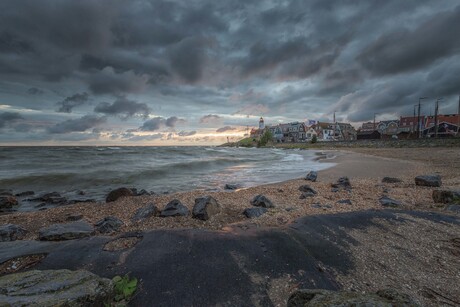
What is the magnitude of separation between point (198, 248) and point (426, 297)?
10.8ft

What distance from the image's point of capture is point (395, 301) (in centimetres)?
201

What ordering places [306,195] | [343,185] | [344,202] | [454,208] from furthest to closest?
[343,185] < [306,195] < [344,202] < [454,208]

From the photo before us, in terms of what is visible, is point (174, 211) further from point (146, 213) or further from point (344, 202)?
point (344, 202)

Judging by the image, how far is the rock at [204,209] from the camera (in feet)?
18.4

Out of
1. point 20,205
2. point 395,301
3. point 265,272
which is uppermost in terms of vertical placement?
point 395,301

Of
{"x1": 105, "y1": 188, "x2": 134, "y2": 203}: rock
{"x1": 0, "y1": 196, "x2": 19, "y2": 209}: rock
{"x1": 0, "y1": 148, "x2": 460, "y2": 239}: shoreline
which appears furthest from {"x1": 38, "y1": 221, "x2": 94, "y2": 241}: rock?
{"x1": 0, "y1": 196, "x2": 19, "y2": 209}: rock

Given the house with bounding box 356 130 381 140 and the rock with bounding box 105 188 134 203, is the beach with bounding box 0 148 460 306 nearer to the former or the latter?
the rock with bounding box 105 188 134 203

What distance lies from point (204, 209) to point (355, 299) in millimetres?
4108

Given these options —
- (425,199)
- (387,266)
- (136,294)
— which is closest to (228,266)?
(136,294)

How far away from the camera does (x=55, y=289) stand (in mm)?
2463

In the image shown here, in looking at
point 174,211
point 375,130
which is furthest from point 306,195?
point 375,130

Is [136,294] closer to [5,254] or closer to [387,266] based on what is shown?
[5,254]

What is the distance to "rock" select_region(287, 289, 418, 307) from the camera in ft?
6.45

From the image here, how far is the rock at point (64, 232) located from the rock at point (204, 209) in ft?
7.64
